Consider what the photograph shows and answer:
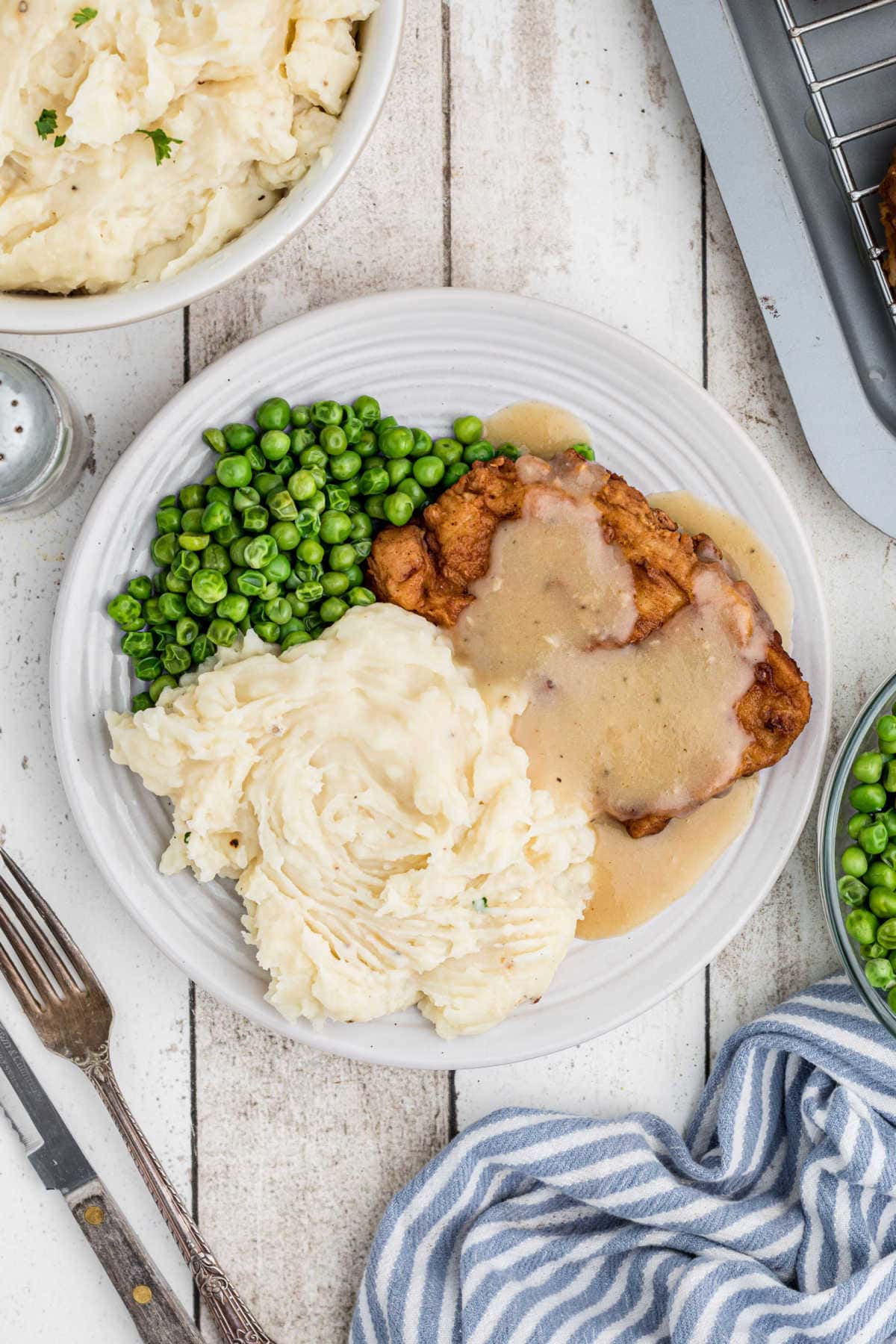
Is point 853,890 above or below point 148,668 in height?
below

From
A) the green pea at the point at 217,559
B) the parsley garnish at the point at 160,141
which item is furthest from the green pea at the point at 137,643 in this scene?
the parsley garnish at the point at 160,141

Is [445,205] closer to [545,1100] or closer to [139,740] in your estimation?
[139,740]

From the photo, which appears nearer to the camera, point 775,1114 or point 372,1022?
point 372,1022

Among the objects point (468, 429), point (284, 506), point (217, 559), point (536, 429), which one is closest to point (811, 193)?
point (536, 429)

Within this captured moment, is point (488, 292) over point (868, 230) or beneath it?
over

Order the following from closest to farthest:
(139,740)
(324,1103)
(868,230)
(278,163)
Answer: (278,163)
(139,740)
(868,230)
(324,1103)

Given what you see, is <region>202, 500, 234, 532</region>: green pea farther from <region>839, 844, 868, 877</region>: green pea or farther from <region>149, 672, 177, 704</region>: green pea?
<region>839, 844, 868, 877</region>: green pea

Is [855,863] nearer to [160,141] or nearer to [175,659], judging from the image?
[175,659]

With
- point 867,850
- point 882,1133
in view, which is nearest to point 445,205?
point 867,850
